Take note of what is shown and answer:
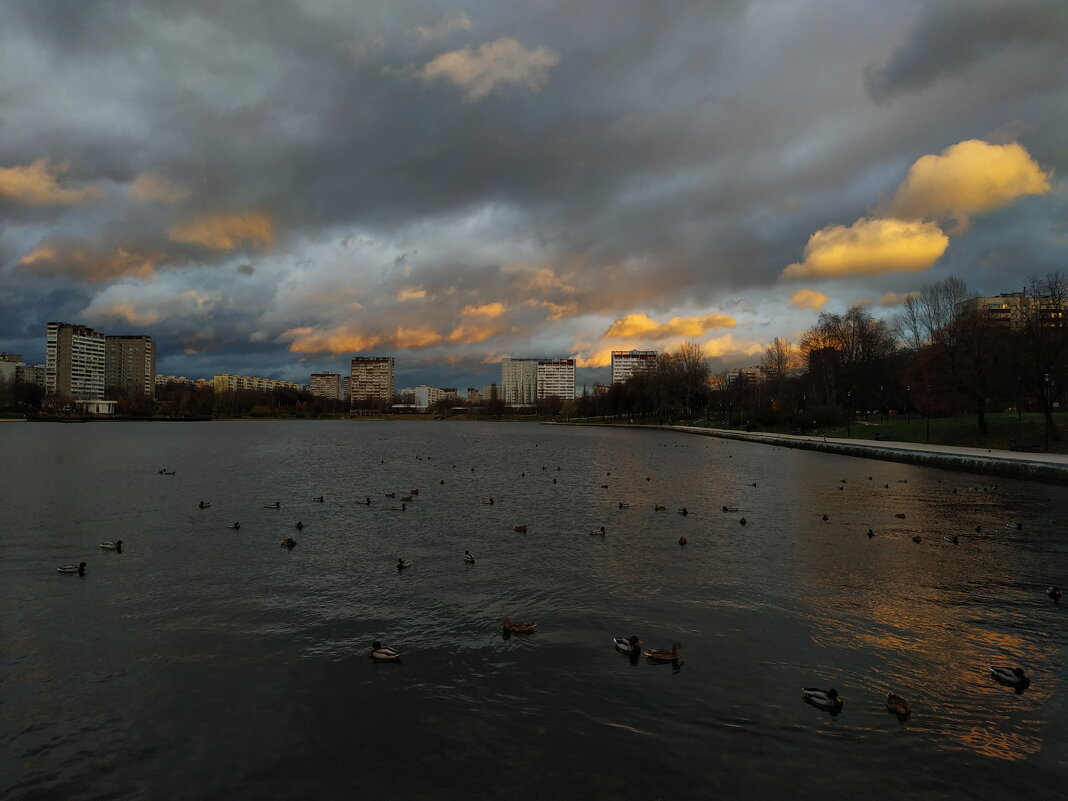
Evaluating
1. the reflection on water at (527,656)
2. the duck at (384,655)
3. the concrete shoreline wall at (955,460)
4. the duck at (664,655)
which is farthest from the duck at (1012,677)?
the concrete shoreline wall at (955,460)

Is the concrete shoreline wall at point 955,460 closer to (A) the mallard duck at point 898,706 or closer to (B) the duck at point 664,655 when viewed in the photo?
(A) the mallard duck at point 898,706

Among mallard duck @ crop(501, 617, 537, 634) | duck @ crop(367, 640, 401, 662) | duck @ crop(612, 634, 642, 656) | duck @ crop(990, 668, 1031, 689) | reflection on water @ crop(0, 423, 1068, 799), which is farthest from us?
mallard duck @ crop(501, 617, 537, 634)

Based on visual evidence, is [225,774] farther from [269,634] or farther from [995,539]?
[995,539]

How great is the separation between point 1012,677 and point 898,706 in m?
2.49

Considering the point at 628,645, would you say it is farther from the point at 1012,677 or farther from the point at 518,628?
the point at 1012,677

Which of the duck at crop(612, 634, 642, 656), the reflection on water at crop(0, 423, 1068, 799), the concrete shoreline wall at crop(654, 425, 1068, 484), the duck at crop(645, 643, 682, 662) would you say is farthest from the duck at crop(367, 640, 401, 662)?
the concrete shoreline wall at crop(654, 425, 1068, 484)

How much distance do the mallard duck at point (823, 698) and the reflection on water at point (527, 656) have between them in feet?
0.73

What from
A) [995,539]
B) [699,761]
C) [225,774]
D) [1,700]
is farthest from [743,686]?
[995,539]

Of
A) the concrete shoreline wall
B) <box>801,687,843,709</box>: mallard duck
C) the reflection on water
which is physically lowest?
the reflection on water

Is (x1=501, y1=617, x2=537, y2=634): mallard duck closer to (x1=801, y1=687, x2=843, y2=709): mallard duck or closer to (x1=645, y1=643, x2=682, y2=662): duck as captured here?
(x1=645, y1=643, x2=682, y2=662): duck

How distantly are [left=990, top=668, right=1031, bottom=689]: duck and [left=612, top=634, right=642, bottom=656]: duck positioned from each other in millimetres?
5657

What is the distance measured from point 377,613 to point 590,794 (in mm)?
7149

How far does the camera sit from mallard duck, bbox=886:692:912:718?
8464 mm

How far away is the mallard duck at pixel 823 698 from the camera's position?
28.3 feet
